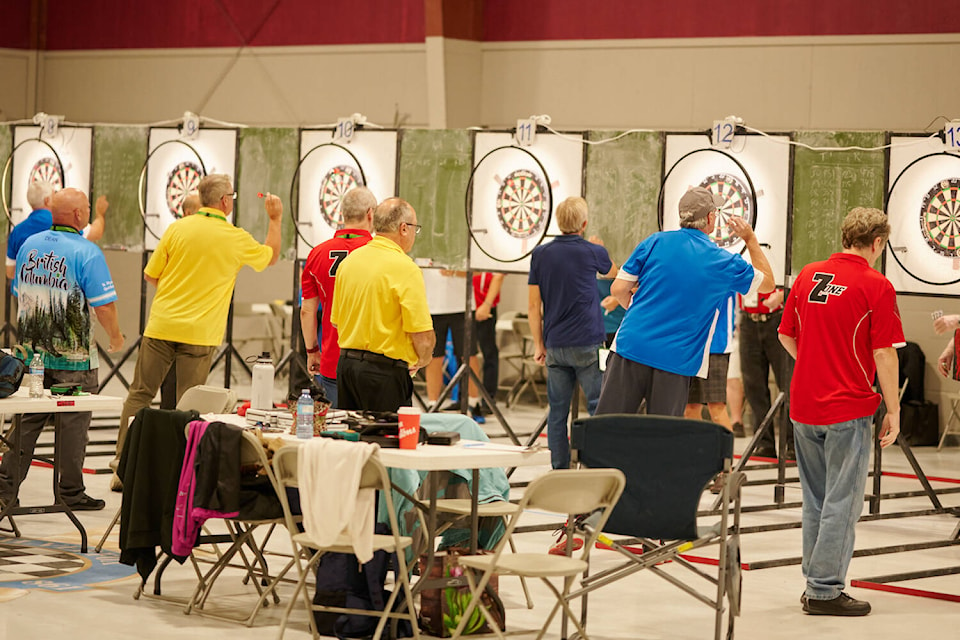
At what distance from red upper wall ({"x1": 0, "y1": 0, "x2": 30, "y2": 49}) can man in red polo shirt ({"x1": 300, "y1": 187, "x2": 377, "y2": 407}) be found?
34.9ft

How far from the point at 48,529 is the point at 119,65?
10024mm

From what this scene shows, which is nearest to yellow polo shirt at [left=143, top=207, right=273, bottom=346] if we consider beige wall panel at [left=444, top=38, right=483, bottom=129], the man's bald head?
the man's bald head

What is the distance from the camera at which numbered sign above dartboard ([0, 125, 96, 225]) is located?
1084 centimetres

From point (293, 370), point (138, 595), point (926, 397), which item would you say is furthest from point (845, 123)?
point (138, 595)

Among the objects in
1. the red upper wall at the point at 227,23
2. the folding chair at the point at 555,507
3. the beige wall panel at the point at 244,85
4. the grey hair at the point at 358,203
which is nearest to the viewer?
the folding chair at the point at 555,507

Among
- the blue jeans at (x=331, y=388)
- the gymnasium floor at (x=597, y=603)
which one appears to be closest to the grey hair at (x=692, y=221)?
the gymnasium floor at (x=597, y=603)

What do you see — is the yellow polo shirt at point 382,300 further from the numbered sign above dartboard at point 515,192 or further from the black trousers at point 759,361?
the black trousers at point 759,361

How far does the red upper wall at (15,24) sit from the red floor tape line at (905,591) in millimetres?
12959

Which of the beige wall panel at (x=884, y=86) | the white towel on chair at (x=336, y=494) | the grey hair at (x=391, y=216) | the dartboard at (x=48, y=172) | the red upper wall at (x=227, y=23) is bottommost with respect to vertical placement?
the white towel on chair at (x=336, y=494)

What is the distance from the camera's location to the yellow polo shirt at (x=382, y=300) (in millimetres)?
5949

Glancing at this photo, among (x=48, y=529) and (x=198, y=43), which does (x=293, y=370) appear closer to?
(x=48, y=529)

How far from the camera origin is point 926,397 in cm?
1137

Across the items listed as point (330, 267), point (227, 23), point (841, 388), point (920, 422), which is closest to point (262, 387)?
point (330, 267)

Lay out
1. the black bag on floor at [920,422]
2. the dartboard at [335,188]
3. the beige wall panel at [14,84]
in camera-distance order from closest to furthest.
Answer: the dartboard at [335,188] → the black bag on floor at [920,422] → the beige wall panel at [14,84]
